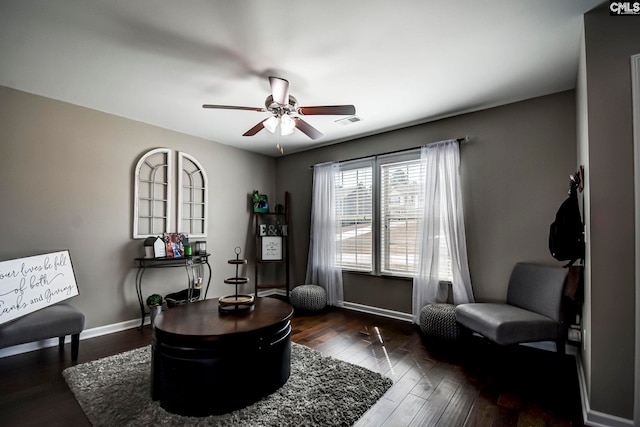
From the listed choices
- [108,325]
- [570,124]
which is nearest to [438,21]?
[570,124]

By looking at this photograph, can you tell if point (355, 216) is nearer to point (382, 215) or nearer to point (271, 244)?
point (382, 215)

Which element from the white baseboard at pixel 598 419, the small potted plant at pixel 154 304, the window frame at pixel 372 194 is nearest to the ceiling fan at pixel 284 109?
the window frame at pixel 372 194

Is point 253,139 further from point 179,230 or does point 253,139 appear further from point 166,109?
point 179,230

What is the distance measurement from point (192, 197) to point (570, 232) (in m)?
4.48

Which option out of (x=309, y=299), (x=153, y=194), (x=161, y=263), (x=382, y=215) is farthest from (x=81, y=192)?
(x=382, y=215)

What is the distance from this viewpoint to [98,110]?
347cm

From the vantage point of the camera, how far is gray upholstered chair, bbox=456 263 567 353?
98.0 inches

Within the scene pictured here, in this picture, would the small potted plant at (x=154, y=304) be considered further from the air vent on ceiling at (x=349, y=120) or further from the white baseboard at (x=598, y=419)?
the white baseboard at (x=598, y=419)

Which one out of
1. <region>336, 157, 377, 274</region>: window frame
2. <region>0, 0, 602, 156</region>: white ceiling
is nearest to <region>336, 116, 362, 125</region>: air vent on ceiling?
<region>0, 0, 602, 156</region>: white ceiling

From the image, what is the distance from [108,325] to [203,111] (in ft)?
9.36

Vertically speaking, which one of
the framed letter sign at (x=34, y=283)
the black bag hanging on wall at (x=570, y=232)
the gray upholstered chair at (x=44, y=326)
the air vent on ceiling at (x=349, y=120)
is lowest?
the gray upholstered chair at (x=44, y=326)

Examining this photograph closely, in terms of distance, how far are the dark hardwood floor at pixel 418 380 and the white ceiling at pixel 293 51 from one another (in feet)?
8.77

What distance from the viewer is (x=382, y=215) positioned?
4.24 metres

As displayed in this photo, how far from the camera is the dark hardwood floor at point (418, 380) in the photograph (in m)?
1.93
